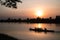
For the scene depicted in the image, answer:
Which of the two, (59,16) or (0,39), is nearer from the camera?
(0,39)

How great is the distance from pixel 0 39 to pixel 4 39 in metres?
0.58

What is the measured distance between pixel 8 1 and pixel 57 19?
13253 centimetres

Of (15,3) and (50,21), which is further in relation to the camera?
(50,21)

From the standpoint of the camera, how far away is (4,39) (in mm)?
26500

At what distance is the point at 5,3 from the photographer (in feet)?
80.4

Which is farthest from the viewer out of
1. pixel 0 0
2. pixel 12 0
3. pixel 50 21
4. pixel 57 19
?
pixel 50 21

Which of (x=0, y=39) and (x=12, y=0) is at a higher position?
(x=12, y=0)

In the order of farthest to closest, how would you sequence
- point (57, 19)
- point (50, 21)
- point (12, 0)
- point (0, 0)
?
point (50, 21) < point (57, 19) < point (0, 0) < point (12, 0)

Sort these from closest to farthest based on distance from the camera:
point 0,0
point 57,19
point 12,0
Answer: point 12,0 < point 0,0 < point 57,19

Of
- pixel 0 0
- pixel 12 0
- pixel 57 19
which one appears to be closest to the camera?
pixel 12 0

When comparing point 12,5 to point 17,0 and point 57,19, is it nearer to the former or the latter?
point 17,0

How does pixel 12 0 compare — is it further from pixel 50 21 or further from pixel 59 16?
pixel 50 21

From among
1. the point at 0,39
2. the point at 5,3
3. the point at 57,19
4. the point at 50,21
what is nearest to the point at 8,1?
the point at 5,3

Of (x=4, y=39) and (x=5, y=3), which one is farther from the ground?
(x=5, y=3)
